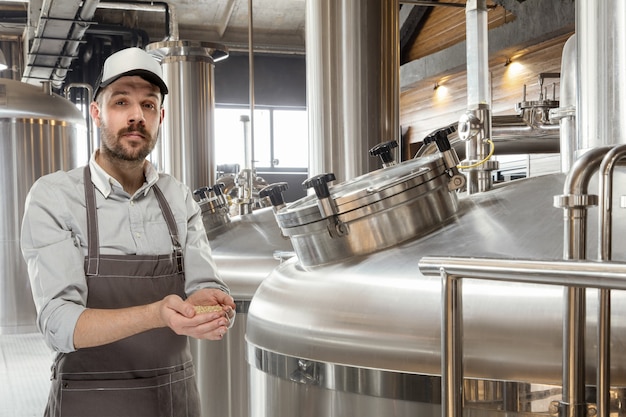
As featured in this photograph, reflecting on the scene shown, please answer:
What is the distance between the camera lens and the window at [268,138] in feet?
41.5

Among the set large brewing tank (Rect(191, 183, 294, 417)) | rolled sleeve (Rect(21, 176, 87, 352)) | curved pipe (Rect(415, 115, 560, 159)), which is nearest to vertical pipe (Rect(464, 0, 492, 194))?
rolled sleeve (Rect(21, 176, 87, 352))

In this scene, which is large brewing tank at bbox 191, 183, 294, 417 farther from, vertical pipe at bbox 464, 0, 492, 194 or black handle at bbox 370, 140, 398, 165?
vertical pipe at bbox 464, 0, 492, 194

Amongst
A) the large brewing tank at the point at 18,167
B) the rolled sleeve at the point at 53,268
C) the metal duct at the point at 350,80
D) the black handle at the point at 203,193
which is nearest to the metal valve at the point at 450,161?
the rolled sleeve at the point at 53,268

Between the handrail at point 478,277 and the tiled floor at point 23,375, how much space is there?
3.86 meters

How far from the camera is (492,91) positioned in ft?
27.3

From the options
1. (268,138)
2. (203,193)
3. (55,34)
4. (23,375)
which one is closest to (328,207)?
(203,193)

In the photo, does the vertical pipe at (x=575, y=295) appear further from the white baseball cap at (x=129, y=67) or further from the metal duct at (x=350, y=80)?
the metal duct at (x=350, y=80)

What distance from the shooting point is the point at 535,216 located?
1749 millimetres

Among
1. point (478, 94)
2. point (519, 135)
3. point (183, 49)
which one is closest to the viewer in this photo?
point (478, 94)

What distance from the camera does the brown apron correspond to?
163cm

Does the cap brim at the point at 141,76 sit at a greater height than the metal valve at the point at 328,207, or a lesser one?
greater

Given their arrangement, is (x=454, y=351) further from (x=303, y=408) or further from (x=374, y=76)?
(x=374, y=76)

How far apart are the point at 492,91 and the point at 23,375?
546 centimetres

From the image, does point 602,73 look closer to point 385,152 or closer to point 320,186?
point 320,186
